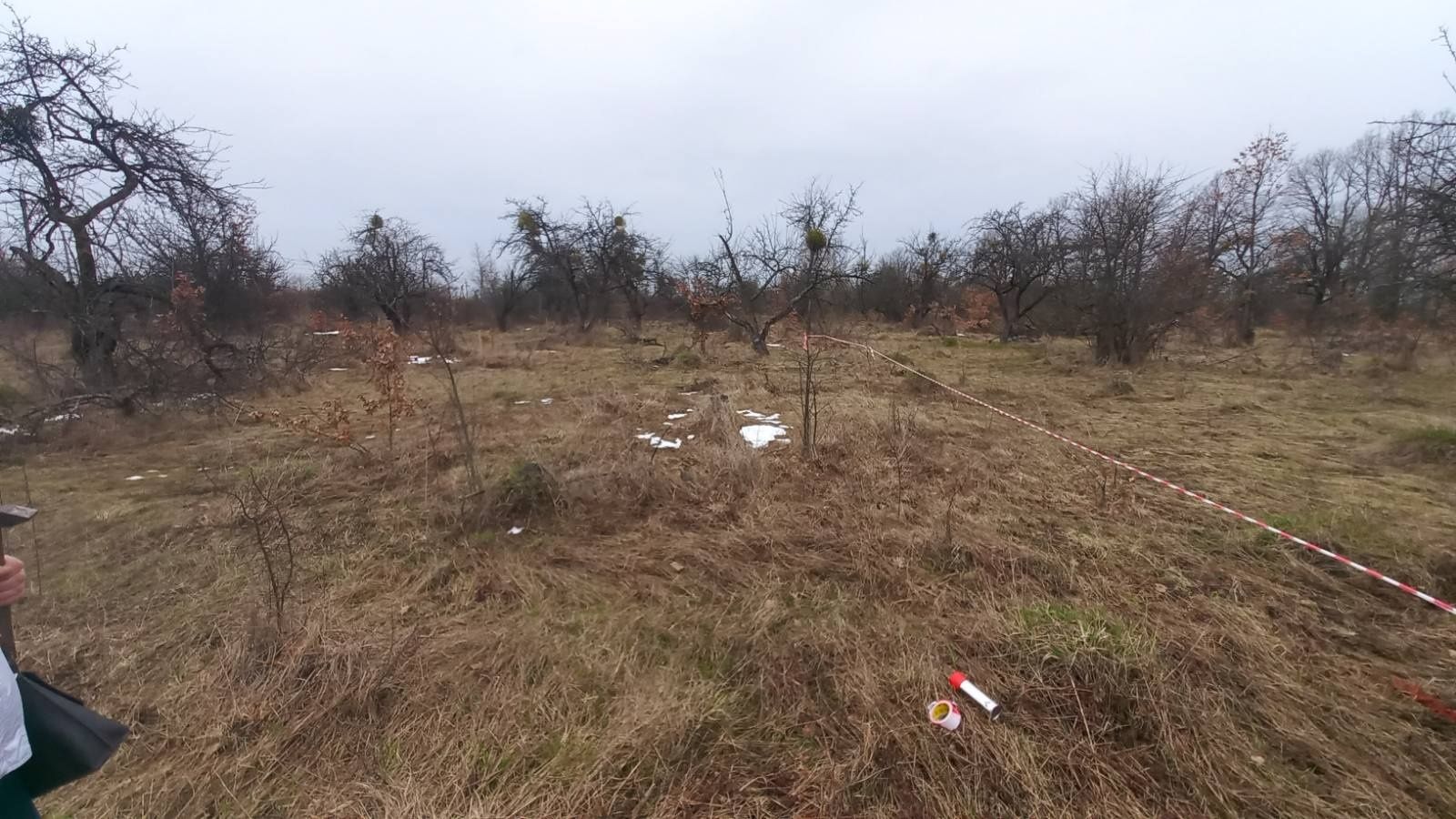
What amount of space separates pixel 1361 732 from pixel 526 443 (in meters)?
5.99

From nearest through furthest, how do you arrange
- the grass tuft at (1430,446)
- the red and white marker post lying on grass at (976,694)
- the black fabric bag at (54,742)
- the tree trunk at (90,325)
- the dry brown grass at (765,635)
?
the black fabric bag at (54,742)
the dry brown grass at (765,635)
the red and white marker post lying on grass at (976,694)
the grass tuft at (1430,446)
the tree trunk at (90,325)

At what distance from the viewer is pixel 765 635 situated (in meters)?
2.69

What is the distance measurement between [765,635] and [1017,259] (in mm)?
20569

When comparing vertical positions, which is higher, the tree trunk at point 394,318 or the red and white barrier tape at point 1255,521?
the tree trunk at point 394,318

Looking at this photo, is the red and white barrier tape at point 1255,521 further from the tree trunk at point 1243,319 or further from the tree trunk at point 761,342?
the tree trunk at point 1243,319

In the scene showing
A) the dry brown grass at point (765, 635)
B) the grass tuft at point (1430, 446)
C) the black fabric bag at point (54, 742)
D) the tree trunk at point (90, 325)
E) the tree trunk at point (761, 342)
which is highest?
the tree trunk at point (90, 325)

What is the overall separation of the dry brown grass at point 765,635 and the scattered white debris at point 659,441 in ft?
1.20

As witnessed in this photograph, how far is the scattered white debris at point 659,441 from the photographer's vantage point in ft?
18.7

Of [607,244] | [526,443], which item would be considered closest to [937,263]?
[607,244]

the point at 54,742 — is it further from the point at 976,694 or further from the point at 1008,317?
the point at 1008,317

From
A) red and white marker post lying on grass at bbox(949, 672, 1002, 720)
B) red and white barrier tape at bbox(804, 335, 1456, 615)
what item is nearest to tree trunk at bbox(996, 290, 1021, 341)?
red and white barrier tape at bbox(804, 335, 1456, 615)

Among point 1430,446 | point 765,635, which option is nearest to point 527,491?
point 765,635

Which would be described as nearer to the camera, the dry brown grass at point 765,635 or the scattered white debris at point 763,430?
the dry brown grass at point 765,635

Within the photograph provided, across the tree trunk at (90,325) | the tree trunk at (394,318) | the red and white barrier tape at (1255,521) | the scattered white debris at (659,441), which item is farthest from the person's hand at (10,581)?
the tree trunk at (394,318)
